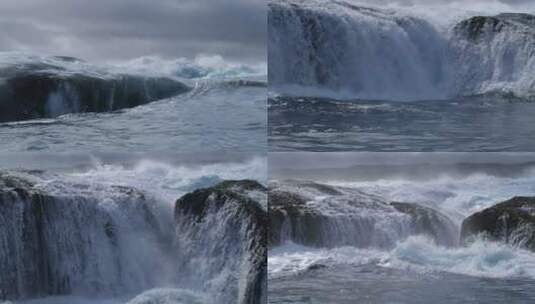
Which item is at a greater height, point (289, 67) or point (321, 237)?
point (289, 67)

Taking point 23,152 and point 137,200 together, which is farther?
point 137,200

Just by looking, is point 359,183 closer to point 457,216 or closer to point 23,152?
point 457,216

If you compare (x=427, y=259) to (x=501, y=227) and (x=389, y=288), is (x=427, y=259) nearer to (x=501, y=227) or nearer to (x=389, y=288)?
(x=389, y=288)

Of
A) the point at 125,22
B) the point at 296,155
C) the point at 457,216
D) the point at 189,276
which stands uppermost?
the point at 125,22

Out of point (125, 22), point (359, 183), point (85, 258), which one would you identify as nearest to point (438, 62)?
point (359, 183)

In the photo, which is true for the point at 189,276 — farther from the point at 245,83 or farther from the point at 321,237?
the point at 245,83

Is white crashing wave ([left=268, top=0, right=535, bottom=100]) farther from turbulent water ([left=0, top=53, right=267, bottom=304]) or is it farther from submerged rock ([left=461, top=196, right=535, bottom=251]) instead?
submerged rock ([left=461, top=196, right=535, bottom=251])

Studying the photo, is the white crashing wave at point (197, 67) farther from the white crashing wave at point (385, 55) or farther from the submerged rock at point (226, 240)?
the submerged rock at point (226, 240)

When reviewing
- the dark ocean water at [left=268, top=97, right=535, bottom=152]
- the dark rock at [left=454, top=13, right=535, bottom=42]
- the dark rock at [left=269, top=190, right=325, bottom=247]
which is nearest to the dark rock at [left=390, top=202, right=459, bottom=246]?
the dark ocean water at [left=268, top=97, right=535, bottom=152]
